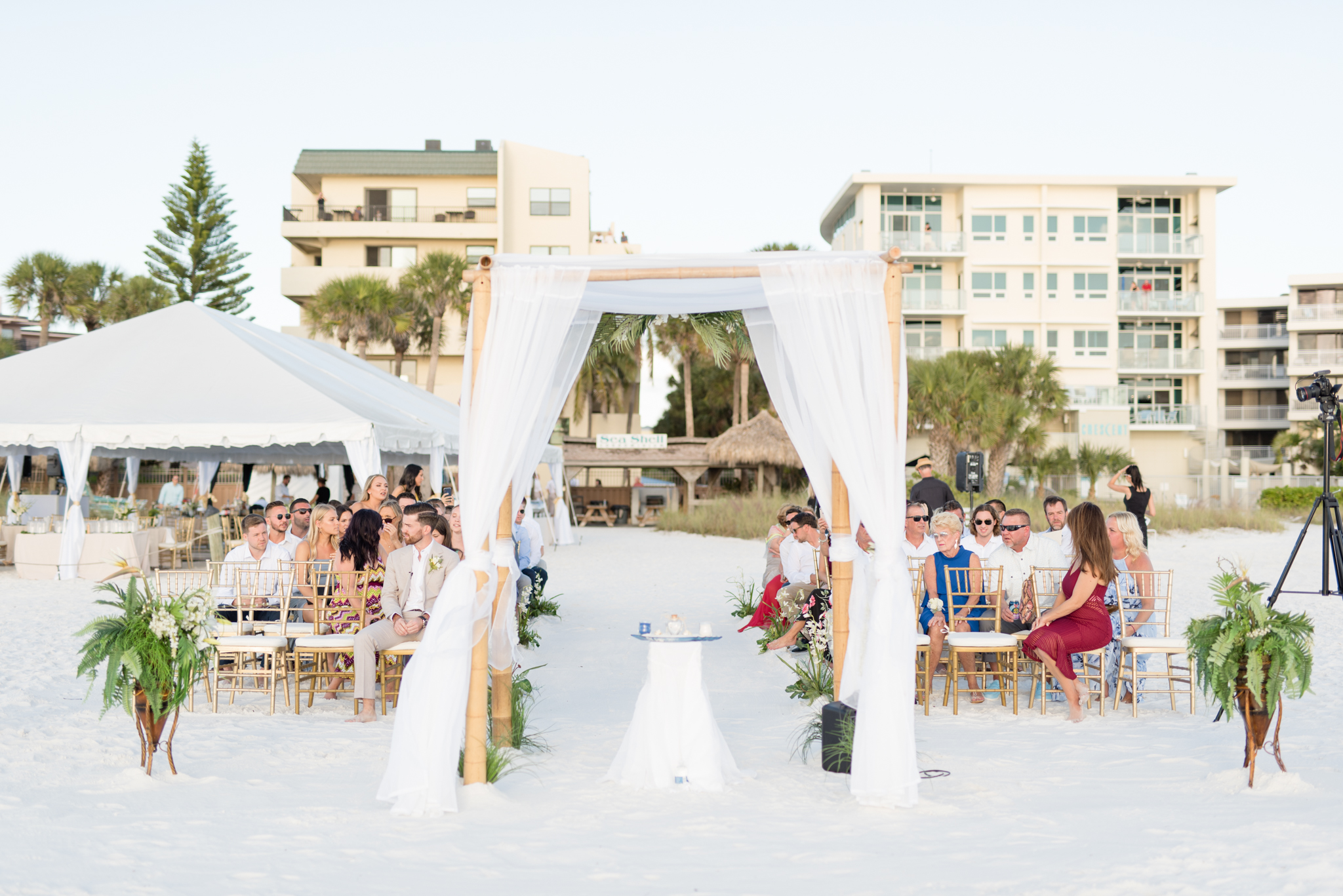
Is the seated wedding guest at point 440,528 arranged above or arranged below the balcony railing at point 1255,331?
below

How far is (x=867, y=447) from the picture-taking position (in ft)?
16.8

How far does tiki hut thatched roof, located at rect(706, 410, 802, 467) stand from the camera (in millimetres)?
30000

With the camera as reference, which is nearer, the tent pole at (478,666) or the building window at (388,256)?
the tent pole at (478,666)

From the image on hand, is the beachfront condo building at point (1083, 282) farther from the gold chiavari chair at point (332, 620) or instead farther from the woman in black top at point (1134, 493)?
the gold chiavari chair at point (332, 620)

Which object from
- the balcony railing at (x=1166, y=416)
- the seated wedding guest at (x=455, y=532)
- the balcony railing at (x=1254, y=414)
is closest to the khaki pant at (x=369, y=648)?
the seated wedding guest at (x=455, y=532)

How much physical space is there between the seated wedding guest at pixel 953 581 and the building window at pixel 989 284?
35.3 meters

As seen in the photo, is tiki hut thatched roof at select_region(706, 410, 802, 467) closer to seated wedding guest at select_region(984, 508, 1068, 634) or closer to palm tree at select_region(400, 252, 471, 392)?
palm tree at select_region(400, 252, 471, 392)

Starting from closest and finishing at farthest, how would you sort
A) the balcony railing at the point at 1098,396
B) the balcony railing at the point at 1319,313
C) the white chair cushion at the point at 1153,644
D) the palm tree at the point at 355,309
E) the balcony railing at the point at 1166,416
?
the white chair cushion at the point at 1153,644, the palm tree at the point at 355,309, the balcony railing at the point at 1098,396, the balcony railing at the point at 1166,416, the balcony railing at the point at 1319,313

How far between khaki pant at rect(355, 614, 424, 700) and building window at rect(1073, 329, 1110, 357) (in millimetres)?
38623

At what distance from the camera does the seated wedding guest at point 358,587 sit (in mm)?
7039

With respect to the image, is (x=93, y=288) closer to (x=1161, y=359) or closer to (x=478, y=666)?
(x=478, y=666)

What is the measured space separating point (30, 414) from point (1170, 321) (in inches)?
1567

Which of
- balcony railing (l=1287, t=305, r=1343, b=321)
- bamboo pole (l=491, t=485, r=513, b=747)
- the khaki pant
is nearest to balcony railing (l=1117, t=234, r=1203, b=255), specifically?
balcony railing (l=1287, t=305, r=1343, b=321)

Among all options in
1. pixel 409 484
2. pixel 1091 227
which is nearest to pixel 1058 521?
pixel 409 484
